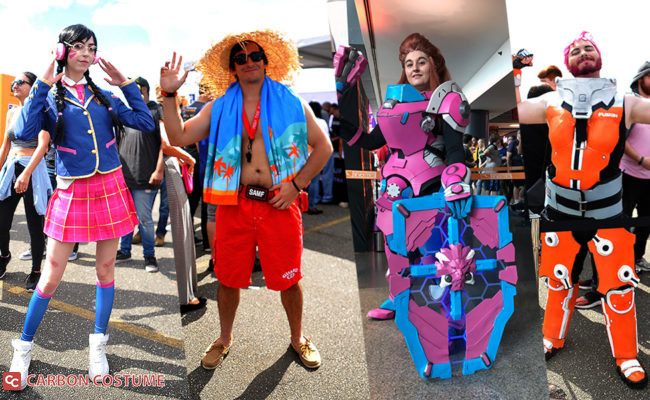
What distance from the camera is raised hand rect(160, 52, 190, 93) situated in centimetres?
183

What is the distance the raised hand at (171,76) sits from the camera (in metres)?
1.83

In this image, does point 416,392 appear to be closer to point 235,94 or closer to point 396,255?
point 396,255

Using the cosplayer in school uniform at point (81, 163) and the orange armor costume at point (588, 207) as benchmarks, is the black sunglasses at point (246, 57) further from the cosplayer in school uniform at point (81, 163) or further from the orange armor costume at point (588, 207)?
the orange armor costume at point (588, 207)

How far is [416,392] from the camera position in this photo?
172 centimetres

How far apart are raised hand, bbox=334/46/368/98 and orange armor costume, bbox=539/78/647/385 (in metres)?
0.82

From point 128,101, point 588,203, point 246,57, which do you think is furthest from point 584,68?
point 128,101

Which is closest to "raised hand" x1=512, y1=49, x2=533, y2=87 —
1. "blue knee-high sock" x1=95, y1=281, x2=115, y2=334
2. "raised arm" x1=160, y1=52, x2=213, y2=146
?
"raised arm" x1=160, y1=52, x2=213, y2=146

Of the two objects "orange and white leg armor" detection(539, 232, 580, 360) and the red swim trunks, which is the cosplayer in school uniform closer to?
the red swim trunks

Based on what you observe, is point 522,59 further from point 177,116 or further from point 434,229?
point 177,116

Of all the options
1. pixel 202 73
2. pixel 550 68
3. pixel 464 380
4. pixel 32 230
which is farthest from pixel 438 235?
pixel 32 230

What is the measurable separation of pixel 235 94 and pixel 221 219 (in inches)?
22.9

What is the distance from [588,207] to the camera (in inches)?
75.7

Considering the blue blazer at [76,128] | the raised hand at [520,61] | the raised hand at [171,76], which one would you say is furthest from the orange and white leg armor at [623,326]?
the blue blazer at [76,128]

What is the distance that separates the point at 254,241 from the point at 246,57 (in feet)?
2.78
